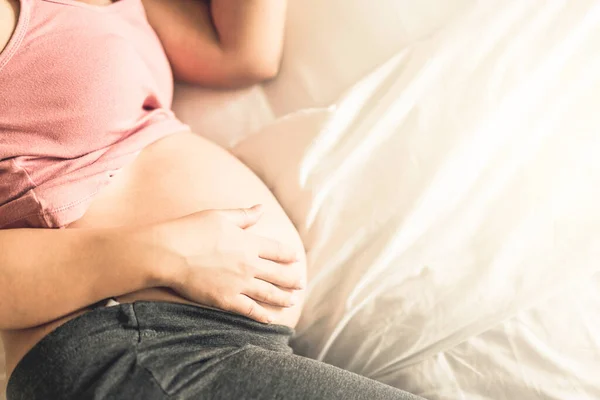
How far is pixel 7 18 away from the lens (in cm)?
66

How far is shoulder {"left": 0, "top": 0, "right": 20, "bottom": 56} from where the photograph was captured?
66cm

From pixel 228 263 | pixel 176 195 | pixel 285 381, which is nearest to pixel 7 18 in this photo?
pixel 176 195

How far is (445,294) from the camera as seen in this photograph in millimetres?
718

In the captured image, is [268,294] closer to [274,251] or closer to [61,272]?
[274,251]

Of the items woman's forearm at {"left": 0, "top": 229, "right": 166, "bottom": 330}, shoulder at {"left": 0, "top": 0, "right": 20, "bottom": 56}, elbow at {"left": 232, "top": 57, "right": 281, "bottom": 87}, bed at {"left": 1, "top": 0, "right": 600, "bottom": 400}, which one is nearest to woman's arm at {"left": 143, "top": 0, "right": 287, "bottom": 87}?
elbow at {"left": 232, "top": 57, "right": 281, "bottom": 87}

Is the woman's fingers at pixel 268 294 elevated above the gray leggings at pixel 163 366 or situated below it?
above

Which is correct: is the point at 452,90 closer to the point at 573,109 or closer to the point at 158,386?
the point at 573,109

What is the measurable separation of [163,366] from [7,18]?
1.45 ft

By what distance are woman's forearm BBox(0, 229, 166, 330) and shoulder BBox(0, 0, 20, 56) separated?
225mm

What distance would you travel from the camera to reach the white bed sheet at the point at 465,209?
705 millimetres

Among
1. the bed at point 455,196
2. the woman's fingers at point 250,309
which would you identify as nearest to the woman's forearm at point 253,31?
the bed at point 455,196

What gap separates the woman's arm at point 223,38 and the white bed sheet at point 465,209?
0.44ft

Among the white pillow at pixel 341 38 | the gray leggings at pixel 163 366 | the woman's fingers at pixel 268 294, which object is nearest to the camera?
the gray leggings at pixel 163 366

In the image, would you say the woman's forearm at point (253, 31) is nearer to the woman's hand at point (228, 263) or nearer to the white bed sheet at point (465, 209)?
the white bed sheet at point (465, 209)
